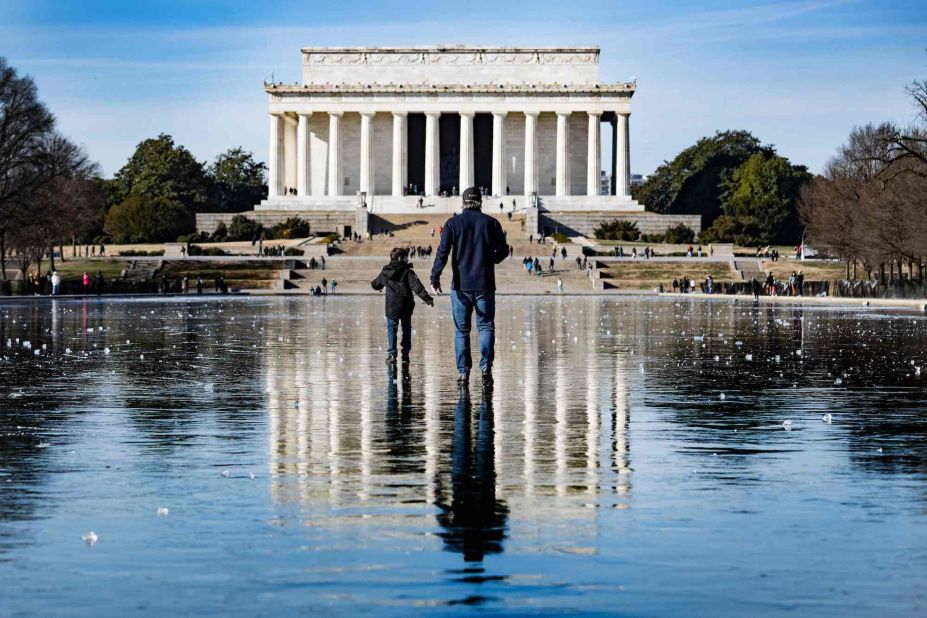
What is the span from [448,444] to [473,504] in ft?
10.9

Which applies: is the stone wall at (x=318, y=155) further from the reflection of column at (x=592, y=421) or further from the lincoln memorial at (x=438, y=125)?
the reflection of column at (x=592, y=421)

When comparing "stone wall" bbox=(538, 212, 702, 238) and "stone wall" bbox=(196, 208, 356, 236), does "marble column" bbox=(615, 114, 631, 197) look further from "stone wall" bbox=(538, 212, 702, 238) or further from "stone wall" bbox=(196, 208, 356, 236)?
"stone wall" bbox=(196, 208, 356, 236)

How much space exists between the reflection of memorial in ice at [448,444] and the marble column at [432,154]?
121 metres

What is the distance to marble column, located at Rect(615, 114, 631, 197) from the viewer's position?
145 metres

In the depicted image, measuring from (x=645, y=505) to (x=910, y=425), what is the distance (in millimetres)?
5958

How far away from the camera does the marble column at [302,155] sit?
14738cm

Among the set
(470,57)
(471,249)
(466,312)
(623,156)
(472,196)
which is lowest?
(466,312)

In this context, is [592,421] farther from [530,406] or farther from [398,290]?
[398,290]

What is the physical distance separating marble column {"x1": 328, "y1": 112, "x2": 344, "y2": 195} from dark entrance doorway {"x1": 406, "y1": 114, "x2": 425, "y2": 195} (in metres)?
8.67

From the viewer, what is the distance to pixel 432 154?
147250 millimetres

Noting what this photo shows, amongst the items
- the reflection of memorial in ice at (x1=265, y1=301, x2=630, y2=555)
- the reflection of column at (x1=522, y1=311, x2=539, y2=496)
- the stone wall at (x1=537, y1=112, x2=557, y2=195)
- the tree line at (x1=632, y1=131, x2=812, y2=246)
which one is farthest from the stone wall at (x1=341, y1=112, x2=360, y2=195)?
the reflection of memorial in ice at (x1=265, y1=301, x2=630, y2=555)

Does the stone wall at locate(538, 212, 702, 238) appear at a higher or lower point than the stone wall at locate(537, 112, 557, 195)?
lower

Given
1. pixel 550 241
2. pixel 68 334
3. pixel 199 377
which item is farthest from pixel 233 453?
pixel 550 241

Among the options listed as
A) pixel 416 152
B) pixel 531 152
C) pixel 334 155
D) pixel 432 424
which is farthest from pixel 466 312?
pixel 416 152
